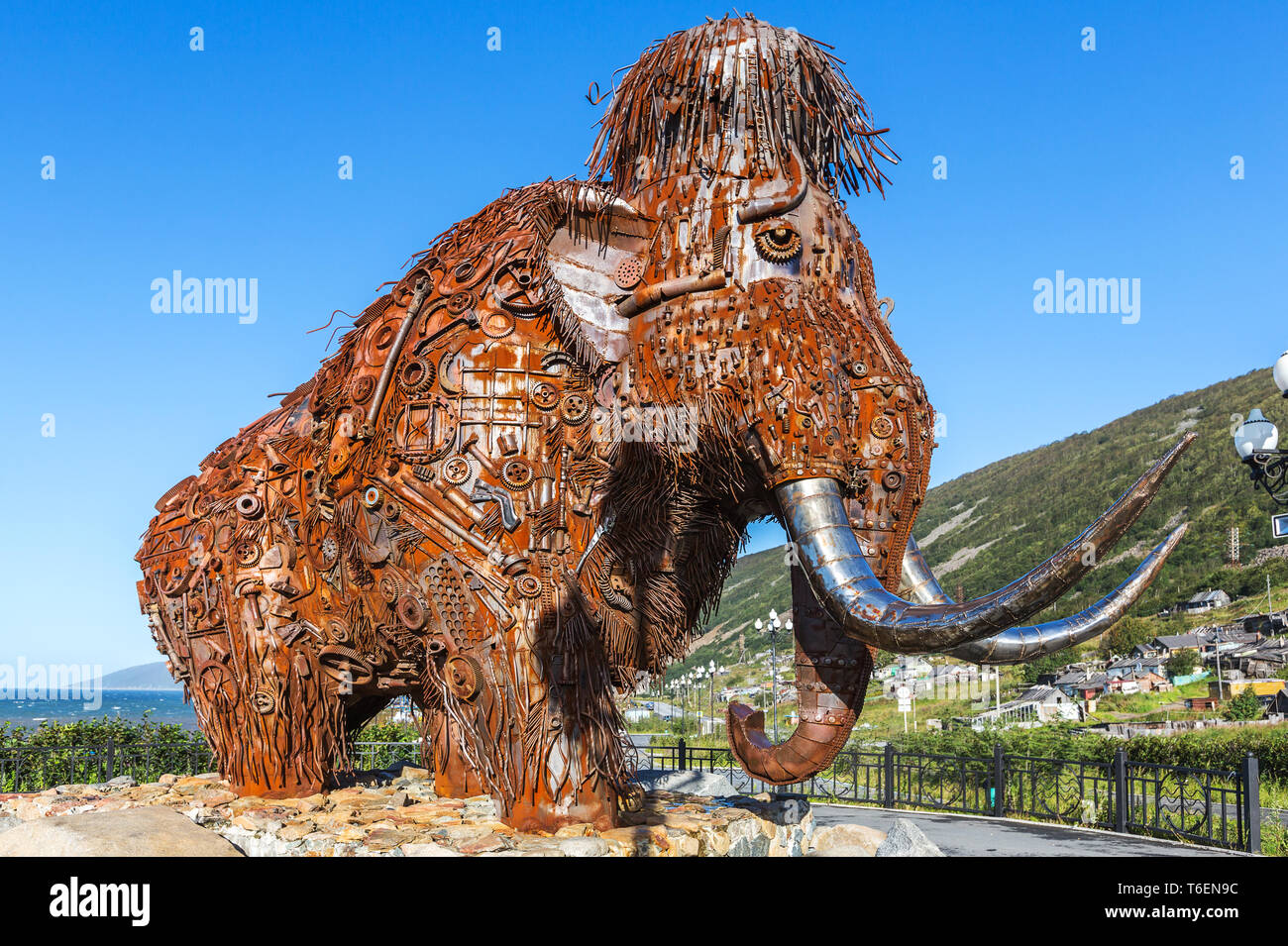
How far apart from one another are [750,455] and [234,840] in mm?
3191

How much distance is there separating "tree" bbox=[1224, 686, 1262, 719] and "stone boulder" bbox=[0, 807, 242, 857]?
1089 inches

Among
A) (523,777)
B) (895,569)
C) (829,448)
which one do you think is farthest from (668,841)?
(829,448)

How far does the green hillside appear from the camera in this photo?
124 ft

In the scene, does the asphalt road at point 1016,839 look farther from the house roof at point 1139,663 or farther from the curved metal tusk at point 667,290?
the house roof at point 1139,663

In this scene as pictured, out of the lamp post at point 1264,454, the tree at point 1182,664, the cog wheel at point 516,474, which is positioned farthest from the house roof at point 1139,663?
the cog wheel at point 516,474

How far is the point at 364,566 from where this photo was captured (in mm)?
5641

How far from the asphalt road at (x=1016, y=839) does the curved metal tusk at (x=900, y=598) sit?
499 centimetres

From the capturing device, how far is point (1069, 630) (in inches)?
153

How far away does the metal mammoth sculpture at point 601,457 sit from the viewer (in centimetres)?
484

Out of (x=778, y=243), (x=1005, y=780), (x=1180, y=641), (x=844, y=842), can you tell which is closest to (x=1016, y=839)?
(x=1005, y=780)

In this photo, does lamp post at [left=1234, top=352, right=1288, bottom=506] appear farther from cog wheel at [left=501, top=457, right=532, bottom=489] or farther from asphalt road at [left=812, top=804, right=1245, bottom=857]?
cog wheel at [left=501, top=457, right=532, bottom=489]

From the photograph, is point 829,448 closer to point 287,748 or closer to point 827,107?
point 827,107

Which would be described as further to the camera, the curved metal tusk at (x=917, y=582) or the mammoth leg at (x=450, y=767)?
the mammoth leg at (x=450, y=767)

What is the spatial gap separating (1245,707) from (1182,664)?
479 centimetres
